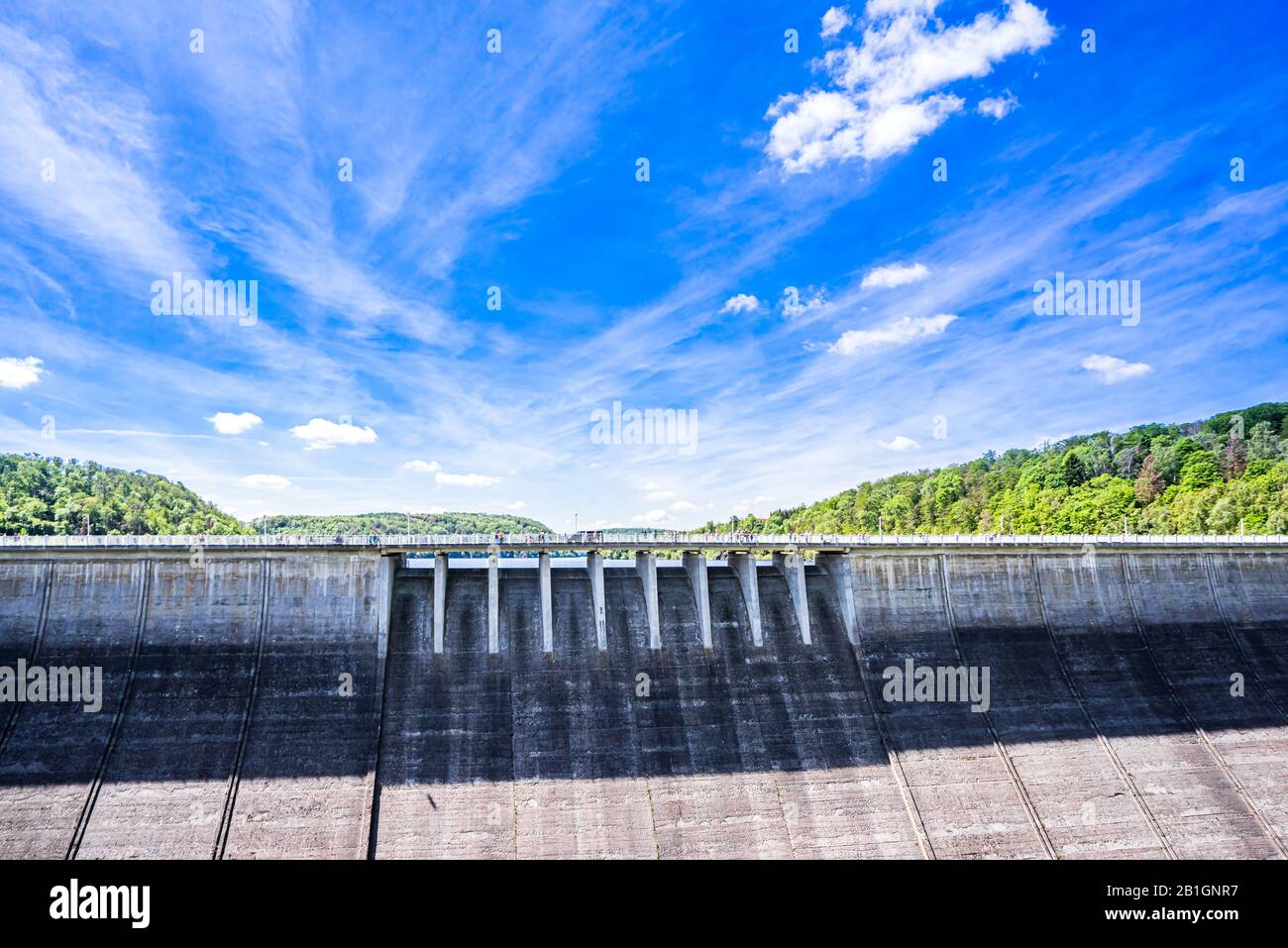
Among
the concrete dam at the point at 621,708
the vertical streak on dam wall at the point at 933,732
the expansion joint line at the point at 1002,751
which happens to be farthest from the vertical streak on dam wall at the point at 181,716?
the expansion joint line at the point at 1002,751

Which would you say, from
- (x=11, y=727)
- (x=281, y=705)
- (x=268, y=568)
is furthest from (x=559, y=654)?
(x=11, y=727)

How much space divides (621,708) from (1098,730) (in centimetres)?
1884

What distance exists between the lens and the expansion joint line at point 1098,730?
24.5 meters

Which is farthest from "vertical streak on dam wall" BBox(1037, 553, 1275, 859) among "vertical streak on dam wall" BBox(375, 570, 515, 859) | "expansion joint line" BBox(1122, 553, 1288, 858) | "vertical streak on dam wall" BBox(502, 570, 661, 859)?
"vertical streak on dam wall" BBox(375, 570, 515, 859)

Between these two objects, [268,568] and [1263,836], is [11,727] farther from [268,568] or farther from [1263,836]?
[1263,836]

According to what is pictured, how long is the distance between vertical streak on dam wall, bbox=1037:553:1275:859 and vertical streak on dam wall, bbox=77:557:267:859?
3229 cm

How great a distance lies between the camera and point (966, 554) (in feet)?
104

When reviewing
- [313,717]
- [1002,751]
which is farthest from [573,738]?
[1002,751]

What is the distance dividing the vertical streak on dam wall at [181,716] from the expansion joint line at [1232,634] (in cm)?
4117

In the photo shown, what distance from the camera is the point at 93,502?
7081 cm

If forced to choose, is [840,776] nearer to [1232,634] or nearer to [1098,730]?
[1098,730]

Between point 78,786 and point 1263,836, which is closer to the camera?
point 78,786

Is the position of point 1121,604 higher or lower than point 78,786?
higher
